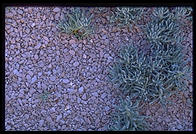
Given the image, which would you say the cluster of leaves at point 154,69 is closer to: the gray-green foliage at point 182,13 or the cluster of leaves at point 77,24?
the gray-green foliage at point 182,13

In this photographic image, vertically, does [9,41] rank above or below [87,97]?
above

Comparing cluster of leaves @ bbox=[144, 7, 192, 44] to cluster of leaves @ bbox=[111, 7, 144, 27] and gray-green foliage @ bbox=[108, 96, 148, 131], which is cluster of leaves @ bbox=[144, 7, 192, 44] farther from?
gray-green foliage @ bbox=[108, 96, 148, 131]

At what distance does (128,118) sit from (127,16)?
115 cm

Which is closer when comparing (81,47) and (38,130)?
(38,130)

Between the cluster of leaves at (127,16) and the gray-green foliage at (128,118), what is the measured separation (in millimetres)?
878

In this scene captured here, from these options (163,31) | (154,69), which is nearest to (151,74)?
(154,69)

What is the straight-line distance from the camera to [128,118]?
3.14 meters

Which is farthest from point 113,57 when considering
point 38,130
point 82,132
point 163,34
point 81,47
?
point 38,130

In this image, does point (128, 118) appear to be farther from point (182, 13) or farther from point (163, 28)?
point (182, 13)

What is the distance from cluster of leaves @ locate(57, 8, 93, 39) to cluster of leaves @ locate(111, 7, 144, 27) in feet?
0.97

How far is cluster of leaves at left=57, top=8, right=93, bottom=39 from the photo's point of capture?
350 centimetres

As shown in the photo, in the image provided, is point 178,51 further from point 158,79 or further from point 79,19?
point 79,19

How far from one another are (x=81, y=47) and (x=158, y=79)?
93 centimetres

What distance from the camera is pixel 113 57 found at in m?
3.52
